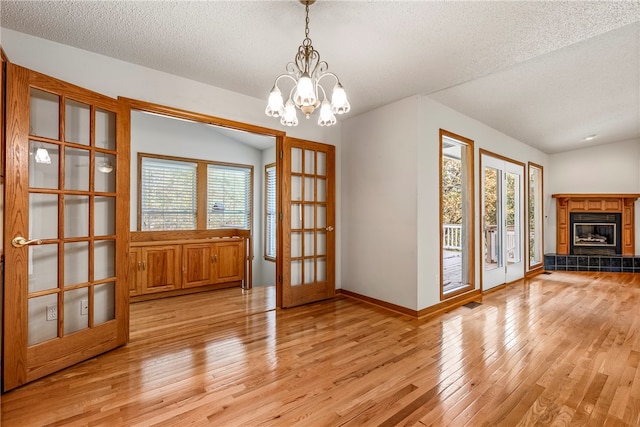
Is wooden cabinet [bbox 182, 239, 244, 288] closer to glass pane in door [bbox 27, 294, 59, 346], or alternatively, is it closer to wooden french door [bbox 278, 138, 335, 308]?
wooden french door [bbox 278, 138, 335, 308]

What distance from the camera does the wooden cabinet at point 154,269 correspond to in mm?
4184

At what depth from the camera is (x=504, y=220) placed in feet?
16.6

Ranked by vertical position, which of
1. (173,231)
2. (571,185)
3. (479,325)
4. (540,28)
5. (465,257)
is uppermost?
(540,28)

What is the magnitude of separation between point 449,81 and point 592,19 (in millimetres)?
1136

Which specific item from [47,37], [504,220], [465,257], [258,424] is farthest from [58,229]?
[504,220]

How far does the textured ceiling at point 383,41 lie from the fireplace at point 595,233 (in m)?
4.00

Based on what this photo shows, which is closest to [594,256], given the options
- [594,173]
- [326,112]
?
[594,173]

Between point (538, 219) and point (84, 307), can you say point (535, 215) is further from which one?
point (84, 307)

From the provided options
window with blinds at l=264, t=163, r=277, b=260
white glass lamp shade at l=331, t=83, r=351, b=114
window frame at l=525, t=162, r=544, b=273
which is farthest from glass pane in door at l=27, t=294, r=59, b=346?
window frame at l=525, t=162, r=544, b=273

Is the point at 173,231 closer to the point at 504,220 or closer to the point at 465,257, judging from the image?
the point at 465,257

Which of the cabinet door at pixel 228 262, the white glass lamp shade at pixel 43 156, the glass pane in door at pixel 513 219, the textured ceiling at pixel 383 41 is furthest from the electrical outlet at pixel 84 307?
the glass pane in door at pixel 513 219

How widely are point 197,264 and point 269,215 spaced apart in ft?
5.93

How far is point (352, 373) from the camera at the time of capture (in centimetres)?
226

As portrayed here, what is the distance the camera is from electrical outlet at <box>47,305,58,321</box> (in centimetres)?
224
